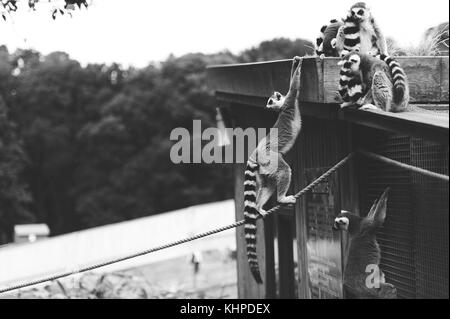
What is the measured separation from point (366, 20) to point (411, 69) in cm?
62

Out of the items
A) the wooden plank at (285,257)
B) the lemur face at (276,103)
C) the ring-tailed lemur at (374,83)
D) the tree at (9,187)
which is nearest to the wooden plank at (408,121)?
the ring-tailed lemur at (374,83)

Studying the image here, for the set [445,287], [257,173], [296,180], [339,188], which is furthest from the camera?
[296,180]

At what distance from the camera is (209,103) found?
45281 millimetres

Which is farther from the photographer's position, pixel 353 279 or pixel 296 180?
pixel 296 180

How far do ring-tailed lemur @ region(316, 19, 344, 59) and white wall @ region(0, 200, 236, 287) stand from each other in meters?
12.6

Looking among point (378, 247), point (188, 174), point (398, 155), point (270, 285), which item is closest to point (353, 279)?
point (378, 247)

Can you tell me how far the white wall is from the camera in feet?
66.7

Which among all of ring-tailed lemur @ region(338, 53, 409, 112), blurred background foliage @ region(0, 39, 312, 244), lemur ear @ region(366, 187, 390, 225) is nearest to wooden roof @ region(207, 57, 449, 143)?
ring-tailed lemur @ region(338, 53, 409, 112)

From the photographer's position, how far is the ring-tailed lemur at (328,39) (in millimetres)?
8078

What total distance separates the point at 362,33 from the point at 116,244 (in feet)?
52.3

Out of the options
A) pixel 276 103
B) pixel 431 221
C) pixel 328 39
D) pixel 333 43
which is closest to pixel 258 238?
pixel 328 39

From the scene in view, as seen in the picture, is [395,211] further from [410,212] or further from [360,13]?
[360,13]

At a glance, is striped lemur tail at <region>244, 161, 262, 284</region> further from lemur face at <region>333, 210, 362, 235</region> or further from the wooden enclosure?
the wooden enclosure

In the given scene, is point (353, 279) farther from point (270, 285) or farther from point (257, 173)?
point (270, 285)
